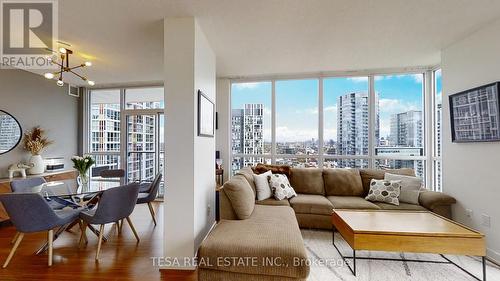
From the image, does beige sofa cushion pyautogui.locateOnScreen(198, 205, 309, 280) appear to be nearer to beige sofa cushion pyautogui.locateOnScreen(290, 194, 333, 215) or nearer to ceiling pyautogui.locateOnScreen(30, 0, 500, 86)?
beige sofa cushion pyautogui.locateOnScreen(290, 194, 333, 215)

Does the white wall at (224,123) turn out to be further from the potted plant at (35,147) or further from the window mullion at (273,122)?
the potted plant at (35,147)

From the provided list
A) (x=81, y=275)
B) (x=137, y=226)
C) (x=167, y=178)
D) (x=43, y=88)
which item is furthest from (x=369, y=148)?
(x=43, y=88)

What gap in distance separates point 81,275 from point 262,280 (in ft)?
5.97

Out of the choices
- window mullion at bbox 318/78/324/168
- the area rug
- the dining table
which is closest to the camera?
the area rug

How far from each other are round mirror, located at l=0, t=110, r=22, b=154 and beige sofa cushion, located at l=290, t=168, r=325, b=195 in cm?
493

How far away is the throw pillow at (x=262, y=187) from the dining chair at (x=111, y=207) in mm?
1669

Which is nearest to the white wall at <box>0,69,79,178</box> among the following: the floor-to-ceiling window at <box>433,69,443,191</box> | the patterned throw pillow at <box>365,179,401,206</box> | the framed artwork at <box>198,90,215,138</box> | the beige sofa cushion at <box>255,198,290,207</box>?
the framed artwork at <box>198,90,215,138</box>

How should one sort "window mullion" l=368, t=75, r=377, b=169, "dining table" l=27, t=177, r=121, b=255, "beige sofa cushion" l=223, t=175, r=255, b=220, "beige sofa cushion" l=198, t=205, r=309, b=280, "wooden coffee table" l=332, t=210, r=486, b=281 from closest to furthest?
"beige sofa cushion" l=198, t=205, r=309, b=280 → "wooden coffee table" l=332, t=210, r=486, b=281 → "beige sofa cushion" l=223, t=175, r=255, b=220 → "dining table" l=27, t=177, r=121, b=255 → "window mullion" l=368, t=75, r=377, b=169

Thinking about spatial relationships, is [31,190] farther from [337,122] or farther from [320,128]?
[337,122]

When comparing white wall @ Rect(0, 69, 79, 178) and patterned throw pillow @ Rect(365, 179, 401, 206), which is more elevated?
white wall @ Rect(0, 69, 79, 178)

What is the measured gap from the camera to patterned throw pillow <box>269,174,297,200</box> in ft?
11.1

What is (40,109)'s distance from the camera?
429 centimetres

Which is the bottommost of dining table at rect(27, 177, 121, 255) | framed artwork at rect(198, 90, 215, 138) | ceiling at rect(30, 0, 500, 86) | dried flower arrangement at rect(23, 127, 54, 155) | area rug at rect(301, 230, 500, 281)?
area rug at rect(301, 230, 500, 281)

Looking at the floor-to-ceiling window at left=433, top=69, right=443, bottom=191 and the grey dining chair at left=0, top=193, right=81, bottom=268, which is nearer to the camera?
the grey dining chair at left=0, top=193, right=81, bottom=268
